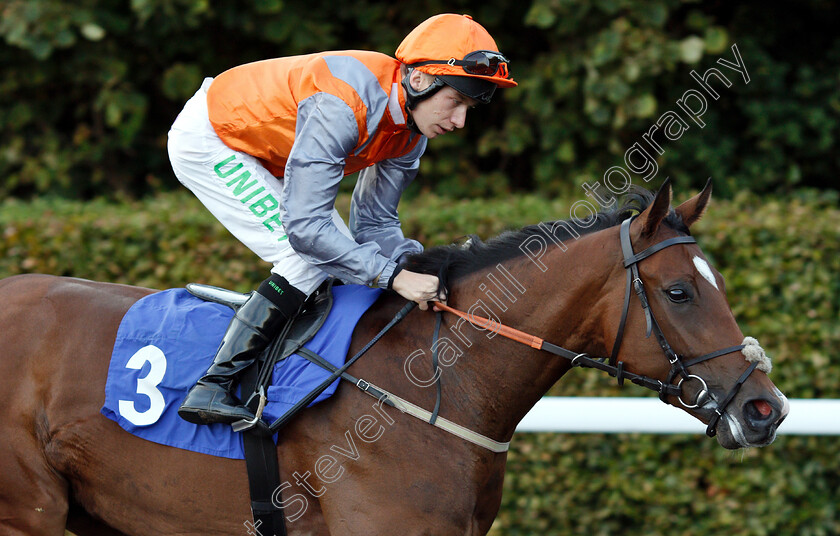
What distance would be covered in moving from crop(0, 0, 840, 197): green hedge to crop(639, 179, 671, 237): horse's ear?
3594 millimetres

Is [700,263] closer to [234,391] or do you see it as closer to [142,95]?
[234,391]

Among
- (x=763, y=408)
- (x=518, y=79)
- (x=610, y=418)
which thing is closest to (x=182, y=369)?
(x=763, y=408)

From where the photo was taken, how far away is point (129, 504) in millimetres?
2713

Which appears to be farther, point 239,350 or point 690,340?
point 239,350

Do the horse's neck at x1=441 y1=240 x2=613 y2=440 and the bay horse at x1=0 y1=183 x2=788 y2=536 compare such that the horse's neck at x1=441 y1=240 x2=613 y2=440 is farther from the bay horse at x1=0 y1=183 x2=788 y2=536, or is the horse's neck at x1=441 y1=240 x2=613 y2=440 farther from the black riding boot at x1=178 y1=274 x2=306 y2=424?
the black riding boot at x1=178 y1=274 x2=306 y2=424

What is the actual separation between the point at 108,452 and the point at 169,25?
14.2ft

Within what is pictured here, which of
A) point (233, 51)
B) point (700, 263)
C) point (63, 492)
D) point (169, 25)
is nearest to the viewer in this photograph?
point (700, 263)

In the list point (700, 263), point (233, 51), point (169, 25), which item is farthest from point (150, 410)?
point (233, 51)

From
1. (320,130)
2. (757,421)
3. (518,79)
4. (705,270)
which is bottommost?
(518,79)

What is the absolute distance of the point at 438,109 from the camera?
2.59 meters

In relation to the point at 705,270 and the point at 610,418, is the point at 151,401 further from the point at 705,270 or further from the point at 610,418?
the point at 610,418

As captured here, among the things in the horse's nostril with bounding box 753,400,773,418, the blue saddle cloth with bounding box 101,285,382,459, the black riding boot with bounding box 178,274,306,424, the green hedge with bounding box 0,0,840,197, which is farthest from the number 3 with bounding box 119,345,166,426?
the green hedge with bounding box 0,0,840,197

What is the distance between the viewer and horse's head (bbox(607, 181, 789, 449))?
2.25 meters

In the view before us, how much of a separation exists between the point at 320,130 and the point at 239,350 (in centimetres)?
75
